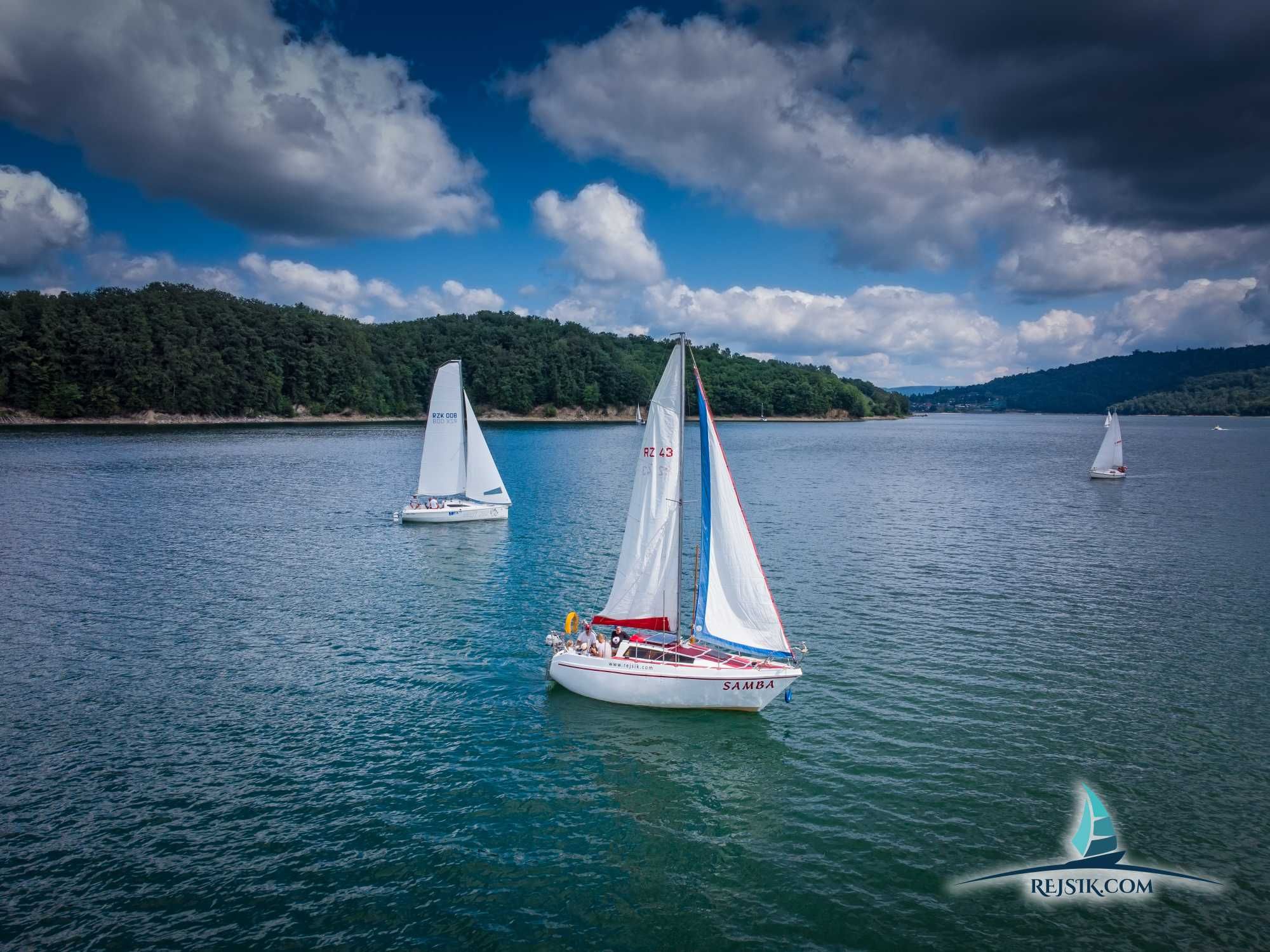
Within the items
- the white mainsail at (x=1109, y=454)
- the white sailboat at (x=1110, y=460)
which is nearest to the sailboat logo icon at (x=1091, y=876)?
the white sailboat at (x=1110, y=460)

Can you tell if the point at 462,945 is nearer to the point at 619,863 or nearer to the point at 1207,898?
the point at 619,863

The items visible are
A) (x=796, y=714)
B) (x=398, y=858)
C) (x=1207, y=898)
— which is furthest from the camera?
(x=796, y=714)

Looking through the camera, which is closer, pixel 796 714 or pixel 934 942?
pixel 934 942

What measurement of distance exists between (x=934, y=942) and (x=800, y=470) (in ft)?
309

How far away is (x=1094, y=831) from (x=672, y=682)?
13.1 m

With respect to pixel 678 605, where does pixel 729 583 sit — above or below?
above

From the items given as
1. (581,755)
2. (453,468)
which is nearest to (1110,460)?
(453,468)

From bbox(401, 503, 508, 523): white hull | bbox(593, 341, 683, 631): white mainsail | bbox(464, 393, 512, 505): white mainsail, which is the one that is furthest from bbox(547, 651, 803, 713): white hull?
bbox(464, 393, 512, 505): white mainsail

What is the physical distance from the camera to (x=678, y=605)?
1051 inches

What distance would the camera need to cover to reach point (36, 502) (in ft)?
212

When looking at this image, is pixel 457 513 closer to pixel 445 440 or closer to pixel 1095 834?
pixel 445 440

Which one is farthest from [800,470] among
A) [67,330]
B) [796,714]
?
[67,330]

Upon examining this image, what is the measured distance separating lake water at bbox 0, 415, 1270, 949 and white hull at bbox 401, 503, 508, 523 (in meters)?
9.86

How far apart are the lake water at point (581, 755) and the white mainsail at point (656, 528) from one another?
3.95 meters
